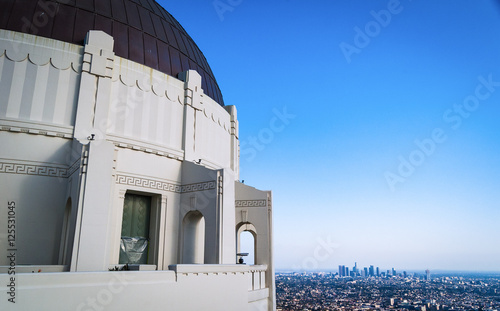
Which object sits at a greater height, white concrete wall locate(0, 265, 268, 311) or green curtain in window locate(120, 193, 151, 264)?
green curtain in window locate(120, 193, 151, 264)

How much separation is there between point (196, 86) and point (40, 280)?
1045cm

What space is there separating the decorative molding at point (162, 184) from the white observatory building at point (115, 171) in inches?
1.9

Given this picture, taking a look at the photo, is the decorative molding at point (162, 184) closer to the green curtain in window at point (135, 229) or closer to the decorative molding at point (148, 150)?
the green curtain in window at point (135, 229)

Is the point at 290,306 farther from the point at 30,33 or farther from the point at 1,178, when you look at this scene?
the point at 30,33

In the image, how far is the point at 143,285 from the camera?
→ 26.9 feet

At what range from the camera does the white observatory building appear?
31.6 feet

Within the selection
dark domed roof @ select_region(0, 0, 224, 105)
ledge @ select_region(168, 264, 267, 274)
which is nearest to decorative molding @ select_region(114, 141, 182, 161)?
dark domed roof @ select_region(0, 0, 224, 105)

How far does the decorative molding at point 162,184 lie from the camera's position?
12.7m

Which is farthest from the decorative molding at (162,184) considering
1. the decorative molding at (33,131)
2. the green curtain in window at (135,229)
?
the decorative molding at (33,131)

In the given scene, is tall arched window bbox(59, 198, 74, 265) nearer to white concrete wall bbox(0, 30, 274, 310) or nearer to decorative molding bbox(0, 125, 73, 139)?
white concrete wall bbox(0, 30, 274, 310)

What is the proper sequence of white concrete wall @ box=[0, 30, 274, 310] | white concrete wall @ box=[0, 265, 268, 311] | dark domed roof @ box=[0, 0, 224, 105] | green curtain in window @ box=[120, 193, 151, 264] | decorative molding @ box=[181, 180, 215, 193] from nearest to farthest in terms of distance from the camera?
white concrete wall @ box=[0, 265, 268, 311]
white concrete wall @ box=[0, 30, 274, 310]
green curtain in window @ box=[120, 193, 151, 264]
decorative molding @ box=[181, 180, 215, 193]
dark domed roof @ box=[0, 0, 224, 105]

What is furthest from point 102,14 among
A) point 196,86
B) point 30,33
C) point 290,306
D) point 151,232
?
point 290,306

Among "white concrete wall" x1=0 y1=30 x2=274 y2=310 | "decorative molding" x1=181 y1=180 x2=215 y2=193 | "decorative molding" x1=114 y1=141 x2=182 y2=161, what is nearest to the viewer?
"white concrete wall" x1=0 y1=30 x2=274 y2=310

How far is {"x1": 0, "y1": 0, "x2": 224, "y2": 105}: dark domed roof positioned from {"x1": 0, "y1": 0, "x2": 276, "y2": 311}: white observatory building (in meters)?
0.06
